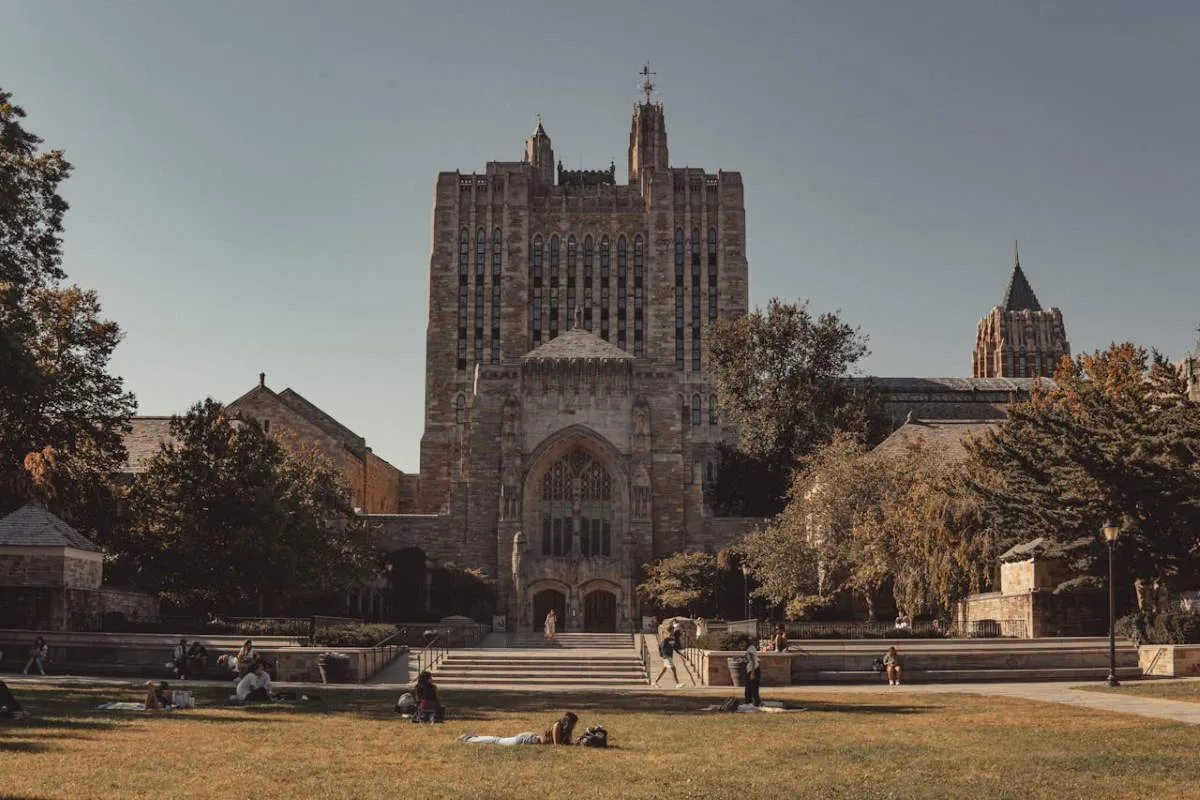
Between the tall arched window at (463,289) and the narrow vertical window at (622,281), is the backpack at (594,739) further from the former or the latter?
the narrow vertical window at (622,281)

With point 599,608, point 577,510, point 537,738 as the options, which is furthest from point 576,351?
point 537,738

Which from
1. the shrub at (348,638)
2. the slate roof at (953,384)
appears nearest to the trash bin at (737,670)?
the shrub at (348,638)

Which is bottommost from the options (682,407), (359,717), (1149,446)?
(359,717)

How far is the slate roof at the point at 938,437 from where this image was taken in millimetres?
58312

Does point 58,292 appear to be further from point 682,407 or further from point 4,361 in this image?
point 682,407

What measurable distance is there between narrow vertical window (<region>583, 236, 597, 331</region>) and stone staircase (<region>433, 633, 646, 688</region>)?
56.8 meters

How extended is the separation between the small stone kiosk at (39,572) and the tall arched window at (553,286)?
60769mm

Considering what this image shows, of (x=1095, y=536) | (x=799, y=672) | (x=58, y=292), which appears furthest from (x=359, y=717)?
(x=58, y=292)

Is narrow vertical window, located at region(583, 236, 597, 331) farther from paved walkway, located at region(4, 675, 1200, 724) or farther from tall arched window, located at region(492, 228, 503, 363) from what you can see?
paved walkway, located at region(4, 675, 1200, 724)

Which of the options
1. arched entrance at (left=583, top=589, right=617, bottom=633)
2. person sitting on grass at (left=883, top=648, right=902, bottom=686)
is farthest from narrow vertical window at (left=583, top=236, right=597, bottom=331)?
person sitting on grass at (left=883, top=648, right=902, bottom=686)

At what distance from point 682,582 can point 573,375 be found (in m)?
13.1

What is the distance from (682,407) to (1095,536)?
34.3 metres

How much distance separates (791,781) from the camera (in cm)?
1452

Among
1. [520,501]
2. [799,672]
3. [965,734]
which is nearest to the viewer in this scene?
[965,734]
